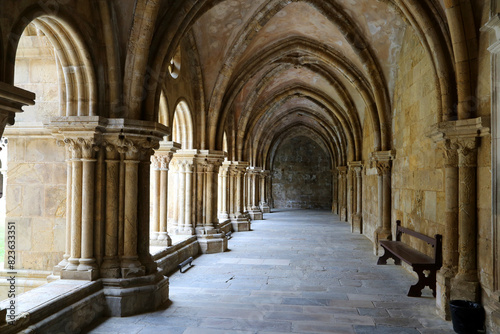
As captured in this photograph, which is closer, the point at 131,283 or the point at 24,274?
the point at 131,283

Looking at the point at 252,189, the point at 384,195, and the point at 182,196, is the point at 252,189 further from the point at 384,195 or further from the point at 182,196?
the point at 384,195

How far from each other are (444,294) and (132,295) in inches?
143

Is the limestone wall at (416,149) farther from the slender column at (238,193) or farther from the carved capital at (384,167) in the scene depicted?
the slender column at (238,193)

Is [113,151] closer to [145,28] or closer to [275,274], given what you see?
[145,28]

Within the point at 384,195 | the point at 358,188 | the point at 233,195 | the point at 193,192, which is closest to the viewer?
the point at 384,195

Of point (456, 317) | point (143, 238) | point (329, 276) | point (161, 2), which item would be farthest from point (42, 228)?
point (456, 317)

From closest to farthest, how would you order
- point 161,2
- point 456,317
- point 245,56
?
point 456,317 → point 161,2 → point 245,56

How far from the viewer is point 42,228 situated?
538 centimetres

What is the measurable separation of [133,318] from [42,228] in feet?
6.32

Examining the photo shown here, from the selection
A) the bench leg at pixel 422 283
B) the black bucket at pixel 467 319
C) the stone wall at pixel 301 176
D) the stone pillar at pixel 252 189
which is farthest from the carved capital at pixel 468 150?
the stone wall at pixel 301 176

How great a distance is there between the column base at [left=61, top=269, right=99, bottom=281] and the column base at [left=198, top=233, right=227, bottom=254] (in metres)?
4.20

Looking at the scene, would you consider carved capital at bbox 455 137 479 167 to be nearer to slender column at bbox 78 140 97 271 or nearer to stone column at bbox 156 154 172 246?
slender column at bbox 78 140 97 271

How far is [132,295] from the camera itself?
15.4 feet

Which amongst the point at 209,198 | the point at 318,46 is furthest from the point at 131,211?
the point at 318,46
